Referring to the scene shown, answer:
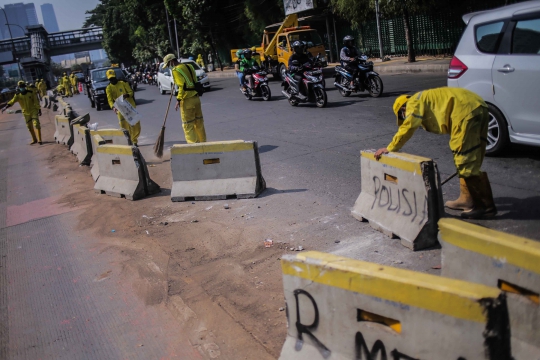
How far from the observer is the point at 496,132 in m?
7.10

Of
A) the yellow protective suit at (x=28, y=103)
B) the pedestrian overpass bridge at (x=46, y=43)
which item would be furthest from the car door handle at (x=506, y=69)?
the pedestrian overpass bridge at (x=46, y=43)

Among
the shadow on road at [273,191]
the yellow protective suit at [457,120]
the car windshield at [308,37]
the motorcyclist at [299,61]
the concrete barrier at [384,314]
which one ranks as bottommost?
the shadow on road at [273,191]

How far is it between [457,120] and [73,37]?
130m

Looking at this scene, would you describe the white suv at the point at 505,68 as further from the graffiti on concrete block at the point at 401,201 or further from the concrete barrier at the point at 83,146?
the concrete barrier at the point at 83,146

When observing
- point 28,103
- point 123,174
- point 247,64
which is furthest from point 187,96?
point 28,103

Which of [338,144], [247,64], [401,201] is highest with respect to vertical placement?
[247,64]

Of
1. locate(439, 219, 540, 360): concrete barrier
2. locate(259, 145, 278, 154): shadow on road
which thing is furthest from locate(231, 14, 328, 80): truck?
locate(439, 219, 540, 360): concrete barrier

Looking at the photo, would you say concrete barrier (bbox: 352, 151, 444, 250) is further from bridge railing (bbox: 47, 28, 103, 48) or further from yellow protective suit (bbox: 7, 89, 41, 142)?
bridge railing (bbox: 47, 28, 103, 48)

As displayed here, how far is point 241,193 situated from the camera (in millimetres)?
7332

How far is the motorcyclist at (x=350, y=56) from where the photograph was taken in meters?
14.7

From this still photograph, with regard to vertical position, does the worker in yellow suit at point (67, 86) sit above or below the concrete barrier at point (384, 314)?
above

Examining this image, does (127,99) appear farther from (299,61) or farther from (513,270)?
(513,270)

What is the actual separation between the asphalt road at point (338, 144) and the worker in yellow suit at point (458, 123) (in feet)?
1.49

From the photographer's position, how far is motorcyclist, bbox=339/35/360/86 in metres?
14.7
